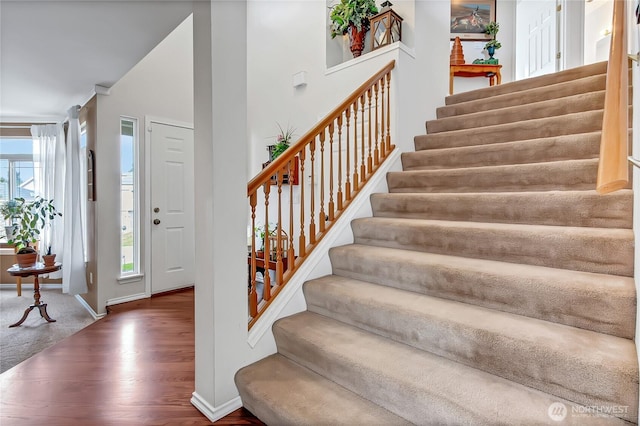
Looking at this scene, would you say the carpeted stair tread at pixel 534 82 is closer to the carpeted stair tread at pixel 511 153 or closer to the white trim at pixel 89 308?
the carpeted stair tread at pixel 511 153

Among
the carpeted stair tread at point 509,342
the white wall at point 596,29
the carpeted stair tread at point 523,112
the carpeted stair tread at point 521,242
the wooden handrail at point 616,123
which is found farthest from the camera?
the white wall at point 596,29

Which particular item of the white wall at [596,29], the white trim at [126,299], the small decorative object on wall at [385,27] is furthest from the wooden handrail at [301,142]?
the white wall at [596,29]

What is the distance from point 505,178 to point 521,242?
26.6 inches

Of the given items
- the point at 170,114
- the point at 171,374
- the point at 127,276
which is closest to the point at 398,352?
the point at 171,374

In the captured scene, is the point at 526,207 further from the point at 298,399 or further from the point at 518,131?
the point at 298,399

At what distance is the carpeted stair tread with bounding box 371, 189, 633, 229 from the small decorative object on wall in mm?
1753

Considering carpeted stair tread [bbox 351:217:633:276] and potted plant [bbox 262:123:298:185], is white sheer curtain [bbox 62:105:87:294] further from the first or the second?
carpeted stair tread [bbox 351:217:633:276]

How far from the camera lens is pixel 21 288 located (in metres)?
4.65

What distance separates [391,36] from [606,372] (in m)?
3.14

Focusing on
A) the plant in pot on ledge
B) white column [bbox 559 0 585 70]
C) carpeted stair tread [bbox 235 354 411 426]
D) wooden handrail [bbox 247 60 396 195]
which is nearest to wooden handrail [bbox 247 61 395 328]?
wooden handrail [bbox 247 60 396 195]

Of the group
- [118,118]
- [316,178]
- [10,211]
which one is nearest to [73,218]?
[10,211]

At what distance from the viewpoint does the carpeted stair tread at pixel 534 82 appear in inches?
109

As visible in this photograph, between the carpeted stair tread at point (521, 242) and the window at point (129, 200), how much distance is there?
294cm

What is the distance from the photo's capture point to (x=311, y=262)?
86.8 inches
